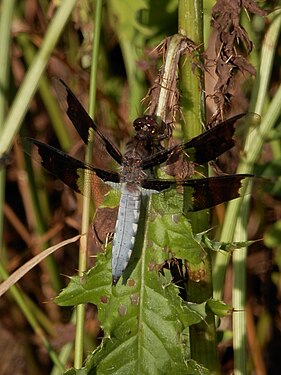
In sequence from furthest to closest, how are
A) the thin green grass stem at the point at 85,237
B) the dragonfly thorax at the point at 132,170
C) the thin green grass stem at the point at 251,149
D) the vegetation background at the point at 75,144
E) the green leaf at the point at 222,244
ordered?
the vegetation background at the point at 75,144 → the thin green grass stem at the point at 251,149 → the thin green grass stem at the point at 85,237 → the dragonfly thorax at the point at 132,170 → the green leaf at the point at 222,244

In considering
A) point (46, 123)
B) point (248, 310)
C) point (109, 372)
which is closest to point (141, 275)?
point (109, 372)

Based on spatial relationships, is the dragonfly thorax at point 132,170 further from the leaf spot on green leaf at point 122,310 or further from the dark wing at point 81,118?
the leaf spot on green leaf at point 122,310

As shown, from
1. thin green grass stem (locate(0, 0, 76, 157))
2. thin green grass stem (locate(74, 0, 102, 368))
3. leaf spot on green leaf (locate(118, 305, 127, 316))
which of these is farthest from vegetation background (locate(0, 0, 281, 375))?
leaf spot on green leaf (locate(118, 305, 127, 316))

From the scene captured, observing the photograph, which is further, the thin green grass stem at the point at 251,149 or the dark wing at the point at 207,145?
the thin green grass stem at the point at 251,149

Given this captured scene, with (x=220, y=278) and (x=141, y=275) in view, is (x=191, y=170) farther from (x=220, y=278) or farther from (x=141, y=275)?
(x=220, y=278)

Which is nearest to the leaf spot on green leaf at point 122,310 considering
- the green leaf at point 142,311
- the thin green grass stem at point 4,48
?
the green leaf at point 142,311

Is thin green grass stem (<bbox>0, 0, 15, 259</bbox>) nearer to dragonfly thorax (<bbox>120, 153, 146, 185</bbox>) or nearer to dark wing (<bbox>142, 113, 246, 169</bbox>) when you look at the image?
dragonfly thorax (<bbox>120, 153, 146, 185</bbox>)

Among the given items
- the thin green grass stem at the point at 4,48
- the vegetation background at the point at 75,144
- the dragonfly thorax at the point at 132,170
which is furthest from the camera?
the vegetation background at the point at 75,144
